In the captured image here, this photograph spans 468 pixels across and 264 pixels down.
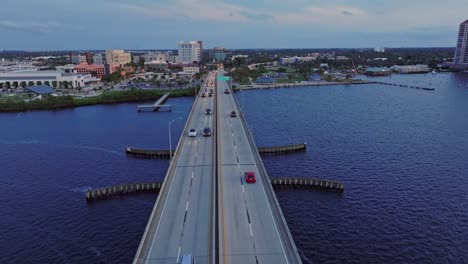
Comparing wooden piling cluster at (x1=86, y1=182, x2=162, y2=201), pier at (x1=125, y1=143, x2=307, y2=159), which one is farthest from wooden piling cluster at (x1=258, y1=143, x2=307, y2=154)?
wooden piling cluster at (x1=86, y1=182, x2=162, y2=201)

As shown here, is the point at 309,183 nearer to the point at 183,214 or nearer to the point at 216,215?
the point at 216,215

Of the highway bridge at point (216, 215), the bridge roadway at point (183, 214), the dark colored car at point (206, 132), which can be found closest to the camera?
the highway bridge at point (216, 215)

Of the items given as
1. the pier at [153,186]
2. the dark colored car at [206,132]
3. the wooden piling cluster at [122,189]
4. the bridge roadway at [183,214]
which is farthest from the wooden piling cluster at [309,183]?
the wooden piling cluster at [122,189]

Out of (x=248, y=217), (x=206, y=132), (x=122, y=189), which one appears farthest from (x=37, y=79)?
(x=248, y=217)

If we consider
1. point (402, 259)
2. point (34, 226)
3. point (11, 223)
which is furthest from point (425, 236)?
point (11, 223)

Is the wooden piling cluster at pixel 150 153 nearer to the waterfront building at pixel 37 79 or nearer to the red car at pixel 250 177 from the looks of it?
the red car at pixel 250 177

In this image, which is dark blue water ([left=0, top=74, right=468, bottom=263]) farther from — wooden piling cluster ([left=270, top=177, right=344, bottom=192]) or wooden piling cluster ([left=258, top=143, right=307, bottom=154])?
wooden piling cluster ([left=258, top=143, right=307, bottom=154])

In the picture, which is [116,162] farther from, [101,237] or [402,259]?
[402,259]
